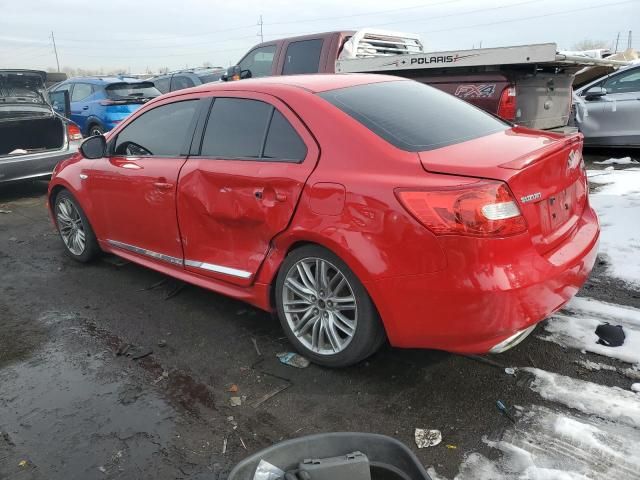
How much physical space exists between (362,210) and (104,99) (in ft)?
33.8

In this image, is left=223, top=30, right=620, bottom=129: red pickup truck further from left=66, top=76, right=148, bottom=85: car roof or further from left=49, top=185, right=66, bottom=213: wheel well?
left=66, top=76, right=148, bottom=85: car roof

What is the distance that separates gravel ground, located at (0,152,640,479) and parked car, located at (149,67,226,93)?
32.4ft

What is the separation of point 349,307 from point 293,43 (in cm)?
691

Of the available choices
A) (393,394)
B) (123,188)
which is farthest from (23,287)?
(393,394)

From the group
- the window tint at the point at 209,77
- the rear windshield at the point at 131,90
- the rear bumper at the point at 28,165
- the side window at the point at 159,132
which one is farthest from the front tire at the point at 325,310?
the window tint at the point at 209,77

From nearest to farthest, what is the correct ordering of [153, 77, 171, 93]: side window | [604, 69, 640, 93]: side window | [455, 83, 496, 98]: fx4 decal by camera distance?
[455, 83, 496, 98]: fx4 decal
[604, 69, 640, 93]: side window
[153, 77, 171, 93]: side window

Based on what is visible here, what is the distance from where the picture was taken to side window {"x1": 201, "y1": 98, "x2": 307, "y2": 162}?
3.15 meters

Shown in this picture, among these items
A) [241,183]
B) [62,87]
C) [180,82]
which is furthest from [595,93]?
[62,87]

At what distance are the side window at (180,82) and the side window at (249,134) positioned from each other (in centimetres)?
1029

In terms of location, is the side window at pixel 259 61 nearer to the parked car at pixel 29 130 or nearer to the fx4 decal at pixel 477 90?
the parked car at pixel 29 130

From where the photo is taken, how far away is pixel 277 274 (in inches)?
127

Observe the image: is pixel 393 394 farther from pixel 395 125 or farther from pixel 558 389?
pixel 395 125

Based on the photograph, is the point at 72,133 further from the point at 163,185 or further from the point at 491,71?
the point at 491,71

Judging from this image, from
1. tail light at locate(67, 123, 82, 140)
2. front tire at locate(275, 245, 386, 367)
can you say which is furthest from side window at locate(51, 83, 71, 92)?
front tire at locate(275, 245, 386, 367)
